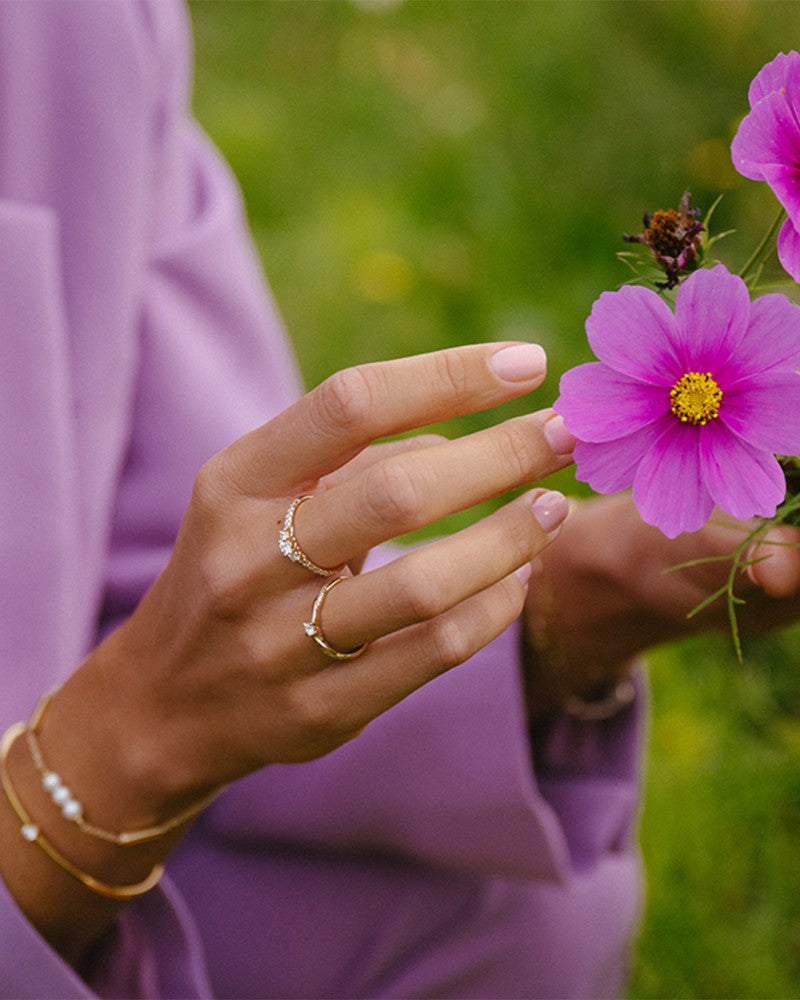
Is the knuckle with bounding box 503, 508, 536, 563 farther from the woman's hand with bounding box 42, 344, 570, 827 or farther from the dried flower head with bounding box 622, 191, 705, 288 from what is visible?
the dried flower head with bounding box 622, 191, 705, 288

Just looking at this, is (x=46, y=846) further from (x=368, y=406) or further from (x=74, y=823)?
(x=368, y=406)

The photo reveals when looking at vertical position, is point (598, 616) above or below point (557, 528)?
below

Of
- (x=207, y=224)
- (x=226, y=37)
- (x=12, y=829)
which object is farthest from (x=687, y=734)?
(x=226, y=37)

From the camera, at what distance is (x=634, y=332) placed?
42 centimetres

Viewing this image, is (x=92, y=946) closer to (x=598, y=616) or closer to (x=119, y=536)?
(x=119, y=536)

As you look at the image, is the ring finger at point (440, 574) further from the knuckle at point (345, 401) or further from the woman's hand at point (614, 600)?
the woman's hand at point (614, 600)

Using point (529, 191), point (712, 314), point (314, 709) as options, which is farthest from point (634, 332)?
point (529, 191)

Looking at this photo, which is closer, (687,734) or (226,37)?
(687,734)

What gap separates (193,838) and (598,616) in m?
0.36

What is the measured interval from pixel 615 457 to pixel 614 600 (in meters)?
0.39

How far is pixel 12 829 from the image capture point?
2.13 feet

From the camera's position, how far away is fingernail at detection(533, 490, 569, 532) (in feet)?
1.65

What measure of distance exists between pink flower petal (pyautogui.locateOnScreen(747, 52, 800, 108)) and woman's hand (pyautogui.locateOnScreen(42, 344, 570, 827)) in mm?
139

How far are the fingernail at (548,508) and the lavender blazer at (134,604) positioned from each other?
350 mm
